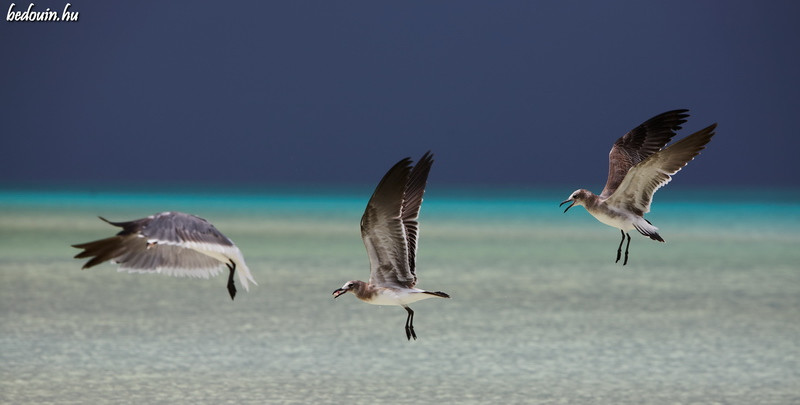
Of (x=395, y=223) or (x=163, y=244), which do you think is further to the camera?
(x=395, y=223)

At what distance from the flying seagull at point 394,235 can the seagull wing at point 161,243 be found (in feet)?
2.44

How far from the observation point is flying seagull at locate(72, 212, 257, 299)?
484 centimetres

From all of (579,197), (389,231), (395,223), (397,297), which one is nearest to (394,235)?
(389,231)

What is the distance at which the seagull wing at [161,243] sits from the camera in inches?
191

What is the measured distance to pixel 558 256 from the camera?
2896 inches

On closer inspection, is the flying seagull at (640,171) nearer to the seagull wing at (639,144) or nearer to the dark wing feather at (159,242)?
the seagull wing at (639,144)

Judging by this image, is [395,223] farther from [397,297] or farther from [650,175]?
[650,175]

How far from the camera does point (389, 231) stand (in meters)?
6.08

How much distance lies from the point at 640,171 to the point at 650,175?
89 millimetres

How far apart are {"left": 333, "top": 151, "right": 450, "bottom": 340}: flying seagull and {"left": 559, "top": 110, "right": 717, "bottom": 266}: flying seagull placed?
807mm

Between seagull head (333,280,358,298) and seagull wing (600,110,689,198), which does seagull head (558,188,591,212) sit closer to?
seagull wing (600,110,689,198)

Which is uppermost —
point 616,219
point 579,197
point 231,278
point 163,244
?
point 579,197

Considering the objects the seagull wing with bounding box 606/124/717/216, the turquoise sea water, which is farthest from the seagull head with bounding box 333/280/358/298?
the turquoise sea water

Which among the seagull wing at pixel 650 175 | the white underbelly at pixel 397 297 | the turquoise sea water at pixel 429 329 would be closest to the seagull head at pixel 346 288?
the white underbelly at pixel 397 297
